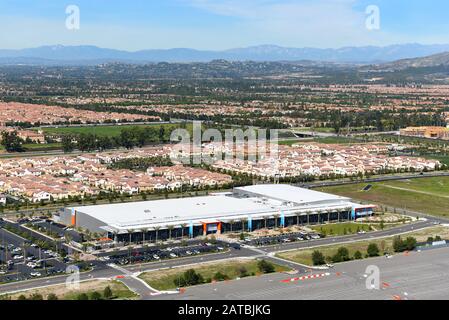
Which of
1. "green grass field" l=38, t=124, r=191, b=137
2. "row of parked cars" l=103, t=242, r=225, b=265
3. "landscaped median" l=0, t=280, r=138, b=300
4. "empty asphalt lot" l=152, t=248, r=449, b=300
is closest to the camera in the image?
"landscaped median" l=0, t=280, r=138, b=300

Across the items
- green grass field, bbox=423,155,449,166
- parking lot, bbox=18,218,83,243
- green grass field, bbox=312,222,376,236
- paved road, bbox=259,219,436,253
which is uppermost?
parking lot, bbox=18,218,83,243

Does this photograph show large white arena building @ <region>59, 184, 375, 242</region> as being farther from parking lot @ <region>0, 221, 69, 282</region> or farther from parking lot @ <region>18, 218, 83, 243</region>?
parking lot @ <region>0, 221, 69, 282</region>

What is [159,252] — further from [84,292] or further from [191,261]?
[84,292]

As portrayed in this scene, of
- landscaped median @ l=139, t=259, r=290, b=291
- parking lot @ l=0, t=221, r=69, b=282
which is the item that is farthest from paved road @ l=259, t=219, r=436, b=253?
parking lot @ l=0, t=221, r=69, b=282

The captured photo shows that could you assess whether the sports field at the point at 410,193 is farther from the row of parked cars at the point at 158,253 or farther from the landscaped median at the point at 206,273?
the landscaped median at the point at 206,273

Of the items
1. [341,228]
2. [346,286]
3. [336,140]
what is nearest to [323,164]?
[336,140]

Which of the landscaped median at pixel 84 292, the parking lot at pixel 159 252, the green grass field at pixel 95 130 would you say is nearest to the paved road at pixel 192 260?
the parking lot at pixel 159 252
